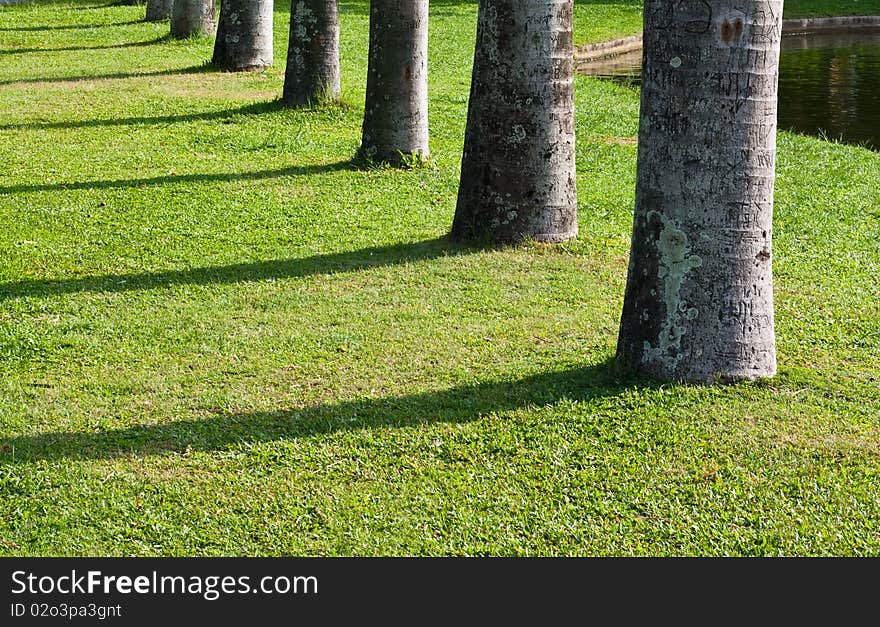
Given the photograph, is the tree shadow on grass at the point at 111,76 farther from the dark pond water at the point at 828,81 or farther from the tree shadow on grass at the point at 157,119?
the dark pond water at the point at 828,81

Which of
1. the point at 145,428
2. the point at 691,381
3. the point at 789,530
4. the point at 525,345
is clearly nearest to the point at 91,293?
the point at 145,428

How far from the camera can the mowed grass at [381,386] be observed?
4.40 metres

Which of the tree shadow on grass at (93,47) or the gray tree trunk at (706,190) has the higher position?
the tree shadow on grass at (93,47)

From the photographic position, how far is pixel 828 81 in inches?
785

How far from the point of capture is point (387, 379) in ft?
19.1

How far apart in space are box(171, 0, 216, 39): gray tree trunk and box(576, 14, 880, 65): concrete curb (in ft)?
26.6

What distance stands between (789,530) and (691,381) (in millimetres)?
1332

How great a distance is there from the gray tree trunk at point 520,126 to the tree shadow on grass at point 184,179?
295cm

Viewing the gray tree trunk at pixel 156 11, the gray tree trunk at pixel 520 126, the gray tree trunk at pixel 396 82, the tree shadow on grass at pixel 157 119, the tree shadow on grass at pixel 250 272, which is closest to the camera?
the tree shadow on grass at pixel 250 272

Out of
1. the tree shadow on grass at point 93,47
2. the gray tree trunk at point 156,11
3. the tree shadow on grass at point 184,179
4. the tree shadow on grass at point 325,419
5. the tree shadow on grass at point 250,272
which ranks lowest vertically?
the tree shadow on grass at point 325,419

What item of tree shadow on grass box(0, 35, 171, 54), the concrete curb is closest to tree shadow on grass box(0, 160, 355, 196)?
tree shadow on grass box(0, 35, 171, 54)

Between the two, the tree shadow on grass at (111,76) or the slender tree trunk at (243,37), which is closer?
the tree shadow on grass at (111,76)

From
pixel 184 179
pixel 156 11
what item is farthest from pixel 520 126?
pixel 156 11

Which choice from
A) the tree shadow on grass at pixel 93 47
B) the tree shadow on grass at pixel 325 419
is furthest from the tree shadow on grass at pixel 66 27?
the tree shadow on grass at pixel 325 419
